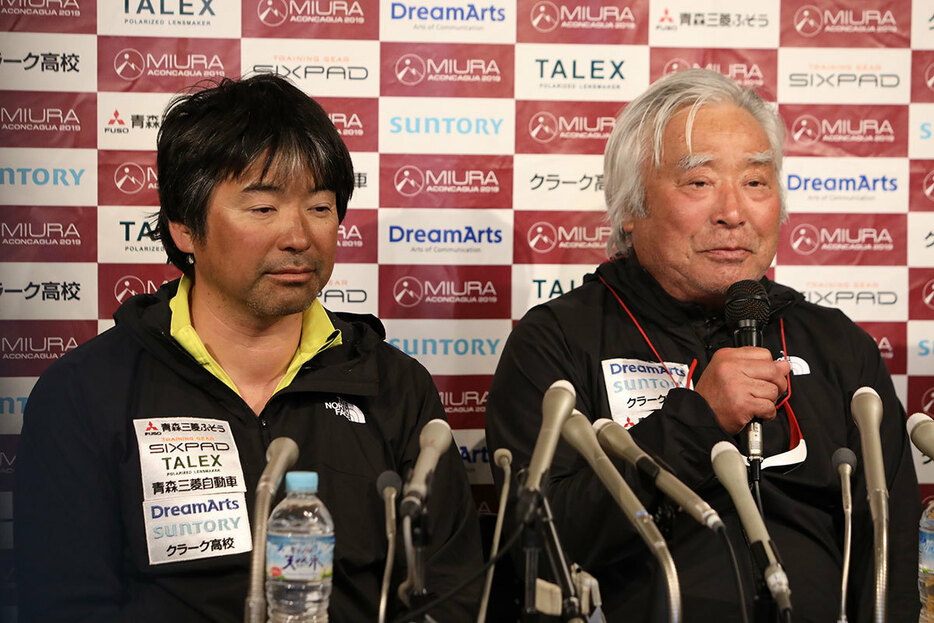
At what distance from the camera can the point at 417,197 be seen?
107 inches

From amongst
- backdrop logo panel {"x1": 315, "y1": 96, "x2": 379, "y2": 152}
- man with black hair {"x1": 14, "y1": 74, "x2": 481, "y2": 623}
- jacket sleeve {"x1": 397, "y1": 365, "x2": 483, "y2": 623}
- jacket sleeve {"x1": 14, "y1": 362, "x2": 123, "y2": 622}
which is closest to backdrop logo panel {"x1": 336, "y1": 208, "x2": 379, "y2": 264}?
backdrop logo panel {"x1": 315, "y1": 96, "x2": 379, "y2": 152}

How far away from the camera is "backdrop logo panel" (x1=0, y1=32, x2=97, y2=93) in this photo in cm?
263

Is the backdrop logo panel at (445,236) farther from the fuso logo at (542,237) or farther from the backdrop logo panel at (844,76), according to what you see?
the backdrop logo panel at (844,76)

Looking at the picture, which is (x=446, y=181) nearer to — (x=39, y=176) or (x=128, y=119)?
(x=128, y=119)

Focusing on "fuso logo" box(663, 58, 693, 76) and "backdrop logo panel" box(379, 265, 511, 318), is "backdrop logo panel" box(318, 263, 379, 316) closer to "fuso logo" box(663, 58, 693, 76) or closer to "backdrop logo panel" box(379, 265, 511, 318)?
"backdrop logo panel" box(379, 265, 511, 318)

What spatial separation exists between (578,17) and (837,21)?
0.79 m

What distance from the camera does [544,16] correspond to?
8.95ft

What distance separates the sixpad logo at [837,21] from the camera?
9.13ft

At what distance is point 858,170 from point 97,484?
2294 mm

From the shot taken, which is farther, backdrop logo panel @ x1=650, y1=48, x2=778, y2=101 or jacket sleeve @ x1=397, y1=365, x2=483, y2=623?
backdrop logo panel @ x1=650, y1=48, x2=778, y2=101

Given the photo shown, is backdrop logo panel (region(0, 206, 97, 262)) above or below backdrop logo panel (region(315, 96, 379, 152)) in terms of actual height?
below

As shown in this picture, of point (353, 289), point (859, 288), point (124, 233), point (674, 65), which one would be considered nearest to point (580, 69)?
point (674, 65)

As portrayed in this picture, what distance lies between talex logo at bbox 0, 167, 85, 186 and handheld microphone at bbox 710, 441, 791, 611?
6.76ft

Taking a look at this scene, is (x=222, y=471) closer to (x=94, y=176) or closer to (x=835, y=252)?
(x=94, y=176)
